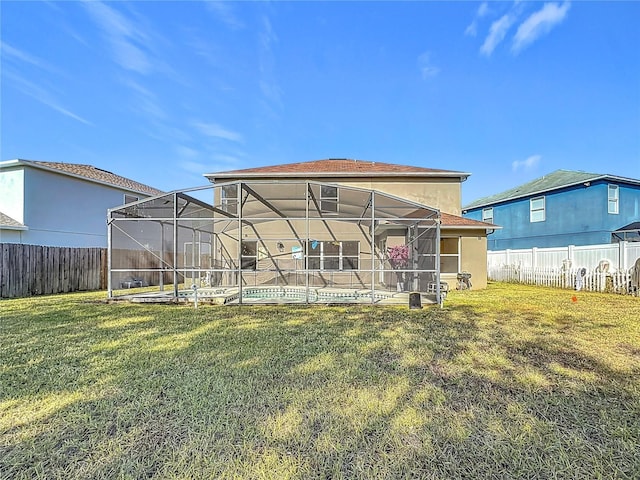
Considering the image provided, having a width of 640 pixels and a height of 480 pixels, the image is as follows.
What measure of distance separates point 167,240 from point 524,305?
16.0 m

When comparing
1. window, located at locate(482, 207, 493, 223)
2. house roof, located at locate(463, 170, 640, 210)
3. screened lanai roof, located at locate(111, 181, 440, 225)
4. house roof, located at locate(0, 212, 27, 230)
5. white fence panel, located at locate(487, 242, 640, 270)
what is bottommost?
white fence panel, located at locate(487, 242, 640, 270)

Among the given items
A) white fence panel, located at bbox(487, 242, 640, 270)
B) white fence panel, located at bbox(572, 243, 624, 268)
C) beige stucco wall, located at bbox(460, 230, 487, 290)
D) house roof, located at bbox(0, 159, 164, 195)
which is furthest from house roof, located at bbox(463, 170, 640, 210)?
house roof, located at bbox(0, 159, 164, 195)

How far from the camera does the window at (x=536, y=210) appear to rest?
19.4m

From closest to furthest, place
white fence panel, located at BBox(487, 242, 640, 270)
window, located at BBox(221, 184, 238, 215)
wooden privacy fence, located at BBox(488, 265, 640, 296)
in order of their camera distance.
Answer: wooden privacy fence, located at BBox(488, 265, 640, 296), white fence panel, located at BBox(487, 242, 640, 270), window, located at BBox(221, 184, 238, 215)

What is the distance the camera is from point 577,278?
40.5ft

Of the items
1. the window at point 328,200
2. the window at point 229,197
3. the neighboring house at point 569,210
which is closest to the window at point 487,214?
the neighboring house at point 569,210

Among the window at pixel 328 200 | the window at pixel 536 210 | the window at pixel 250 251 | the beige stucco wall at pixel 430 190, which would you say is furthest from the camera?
the window at pixel 536 210

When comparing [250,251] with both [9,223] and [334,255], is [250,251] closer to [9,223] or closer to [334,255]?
[334,255]

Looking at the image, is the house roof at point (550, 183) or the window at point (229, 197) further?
the house roof at point (550, 183)

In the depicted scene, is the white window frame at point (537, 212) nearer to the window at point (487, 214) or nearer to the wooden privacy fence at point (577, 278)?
the window at point (487, 214)

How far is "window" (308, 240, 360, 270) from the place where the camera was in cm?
1360

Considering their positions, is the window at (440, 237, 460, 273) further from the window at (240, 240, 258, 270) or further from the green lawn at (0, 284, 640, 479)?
the window at (240, 240, 258, 270)

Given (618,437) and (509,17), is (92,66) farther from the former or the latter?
(618,437)

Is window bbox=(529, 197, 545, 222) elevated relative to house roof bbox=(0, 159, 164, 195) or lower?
lower
